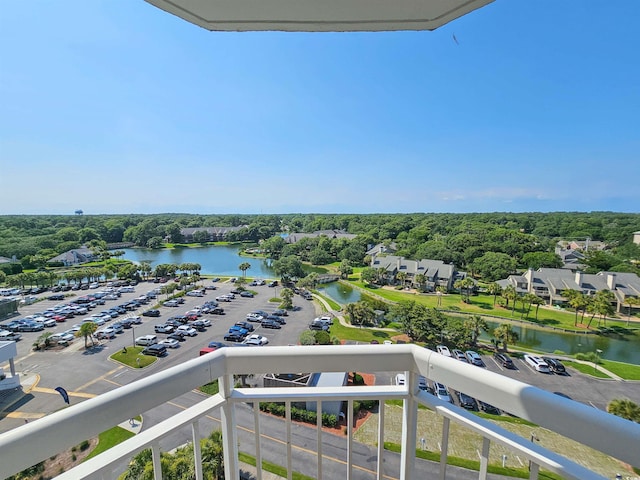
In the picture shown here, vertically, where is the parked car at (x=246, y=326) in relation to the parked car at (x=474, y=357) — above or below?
above

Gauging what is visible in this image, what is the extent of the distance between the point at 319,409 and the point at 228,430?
0.25 meters

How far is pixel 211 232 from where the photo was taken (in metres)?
32.3

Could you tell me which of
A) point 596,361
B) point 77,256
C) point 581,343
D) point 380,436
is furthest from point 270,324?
point 581,343

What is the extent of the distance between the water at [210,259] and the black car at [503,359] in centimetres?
1468

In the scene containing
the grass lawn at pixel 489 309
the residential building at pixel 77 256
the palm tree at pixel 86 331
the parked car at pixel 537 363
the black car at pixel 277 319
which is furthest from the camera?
the grass lawn at pixel 489 309

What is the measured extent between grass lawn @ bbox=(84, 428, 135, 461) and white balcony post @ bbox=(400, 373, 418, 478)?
25.8 inches

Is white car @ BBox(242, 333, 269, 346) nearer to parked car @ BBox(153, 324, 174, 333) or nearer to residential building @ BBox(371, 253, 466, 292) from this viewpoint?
parked car @ BBox(153, 324, 174, 333)

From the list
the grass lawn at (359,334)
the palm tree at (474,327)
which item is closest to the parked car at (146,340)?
the grass lawn at (359,334)

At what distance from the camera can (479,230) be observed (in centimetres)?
2591

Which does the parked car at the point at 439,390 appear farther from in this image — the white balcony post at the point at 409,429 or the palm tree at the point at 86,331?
the palm tree at the point at 86,331

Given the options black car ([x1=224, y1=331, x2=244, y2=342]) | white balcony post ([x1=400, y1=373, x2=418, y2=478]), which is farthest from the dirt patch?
black car ([x1=224, y1=331, x2=244, y2=342])

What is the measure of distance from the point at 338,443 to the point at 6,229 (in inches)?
172

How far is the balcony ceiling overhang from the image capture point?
65 cm

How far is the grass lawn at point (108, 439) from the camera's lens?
537 mm
